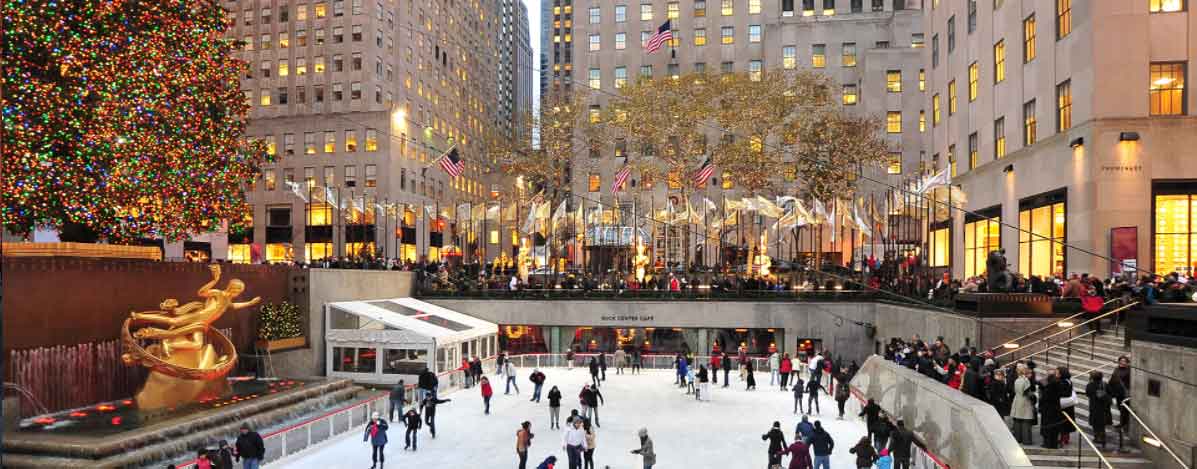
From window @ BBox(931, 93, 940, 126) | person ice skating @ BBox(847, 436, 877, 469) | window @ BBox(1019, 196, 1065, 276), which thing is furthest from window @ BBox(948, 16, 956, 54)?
person ice skating @ BBox(847, 436, 877, 469)

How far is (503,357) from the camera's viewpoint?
1193 inches

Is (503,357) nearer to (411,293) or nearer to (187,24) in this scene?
(411,293)

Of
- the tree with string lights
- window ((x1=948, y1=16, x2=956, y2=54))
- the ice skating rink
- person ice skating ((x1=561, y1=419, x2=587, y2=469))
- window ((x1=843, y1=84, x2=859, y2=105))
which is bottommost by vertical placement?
the ice skating rink

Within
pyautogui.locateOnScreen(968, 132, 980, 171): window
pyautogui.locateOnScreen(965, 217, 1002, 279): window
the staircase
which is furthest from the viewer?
pyautogui.locateOnScreen(968, 132, 980, 171): window

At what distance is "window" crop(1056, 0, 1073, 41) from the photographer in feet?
89.6

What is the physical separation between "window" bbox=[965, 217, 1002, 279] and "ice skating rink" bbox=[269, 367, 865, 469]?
1341 centimetres

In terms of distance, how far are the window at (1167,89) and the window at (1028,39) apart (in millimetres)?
5502

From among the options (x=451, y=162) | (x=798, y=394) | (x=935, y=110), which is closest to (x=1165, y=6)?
(x=798, y=394)

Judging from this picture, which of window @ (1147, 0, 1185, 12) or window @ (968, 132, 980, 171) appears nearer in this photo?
window @ (1147, 0, 1185, 12)

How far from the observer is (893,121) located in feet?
197

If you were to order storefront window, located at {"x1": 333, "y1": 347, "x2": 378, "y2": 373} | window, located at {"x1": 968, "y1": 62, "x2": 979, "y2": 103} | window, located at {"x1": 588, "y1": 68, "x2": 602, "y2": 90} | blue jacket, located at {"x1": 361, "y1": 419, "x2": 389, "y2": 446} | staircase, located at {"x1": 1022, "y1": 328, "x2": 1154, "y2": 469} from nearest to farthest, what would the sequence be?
1. staircase, located at {"x1": 1022, "y1": 328, "x2": 1154, "y2": 469}
2. blue jacket, located at {"x1": 361, "y1": 419, "x2": 389, "y2": 446}
3. storefront window, located at {"x1": 333, "y1": 347, "x2": 378, "y2": 373}
4. window, located at {"x1": 968, "y1": 62, "x2": 979, "y2": 103}
5. window, located at {"x1": 588, "y1": 68, "x2": 602, "y2": 90}

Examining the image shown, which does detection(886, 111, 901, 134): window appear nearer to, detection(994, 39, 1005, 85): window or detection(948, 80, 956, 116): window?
detection(948, 80, 956, 116): window

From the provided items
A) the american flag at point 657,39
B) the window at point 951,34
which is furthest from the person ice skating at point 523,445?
the window at point 951,34

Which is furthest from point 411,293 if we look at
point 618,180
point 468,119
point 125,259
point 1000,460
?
point 468,119
